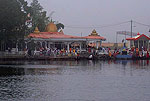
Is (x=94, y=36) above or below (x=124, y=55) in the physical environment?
above

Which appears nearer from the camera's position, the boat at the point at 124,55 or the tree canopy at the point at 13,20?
the tree canopy at the point at 13,20

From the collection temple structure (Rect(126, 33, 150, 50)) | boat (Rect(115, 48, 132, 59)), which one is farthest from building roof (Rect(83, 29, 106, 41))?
temple structure (Rect(126, 33, 150, 50))

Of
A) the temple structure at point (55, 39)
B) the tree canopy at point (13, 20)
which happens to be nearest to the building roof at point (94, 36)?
the temple structure at point (55, 39)

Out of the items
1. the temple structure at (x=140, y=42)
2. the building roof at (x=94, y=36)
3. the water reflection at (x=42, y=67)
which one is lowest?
the water reflection at (x=42, y=67)

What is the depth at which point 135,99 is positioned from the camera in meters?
14.9

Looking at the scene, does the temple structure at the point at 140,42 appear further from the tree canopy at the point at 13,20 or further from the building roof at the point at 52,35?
the tree canopy at the point at 13,20

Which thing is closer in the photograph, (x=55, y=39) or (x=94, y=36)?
(x=55, y=39)

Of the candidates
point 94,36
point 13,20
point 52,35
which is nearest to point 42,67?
point 13,20

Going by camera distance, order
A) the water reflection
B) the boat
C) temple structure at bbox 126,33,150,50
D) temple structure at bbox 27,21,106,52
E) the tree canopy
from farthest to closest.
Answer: temple structure at bbox 126,33,150,50
temple structure at bbox 27,21,106,52
the boat
the tree canopy
the water reflection

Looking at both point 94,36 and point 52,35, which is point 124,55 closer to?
point 94,36

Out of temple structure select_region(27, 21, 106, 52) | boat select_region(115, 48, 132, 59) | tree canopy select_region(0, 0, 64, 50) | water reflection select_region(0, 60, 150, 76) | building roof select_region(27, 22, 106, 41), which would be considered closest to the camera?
water reflection select_region(0, 60, 150, 76)

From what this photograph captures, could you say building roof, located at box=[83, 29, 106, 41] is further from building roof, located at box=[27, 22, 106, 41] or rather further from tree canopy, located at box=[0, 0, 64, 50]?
tree canopy, located at box=[0, 0, 64, 50]

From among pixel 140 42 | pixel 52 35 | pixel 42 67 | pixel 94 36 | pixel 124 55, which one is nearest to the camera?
pixel 42 67

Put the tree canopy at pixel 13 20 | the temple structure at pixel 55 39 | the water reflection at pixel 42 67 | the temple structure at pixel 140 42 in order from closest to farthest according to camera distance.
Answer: the water reflection at pixel 42 67 < the tree canopy at pixel 13 20 < the temple structure at pixel 55 39 < the temple structure at pixel 140 42
